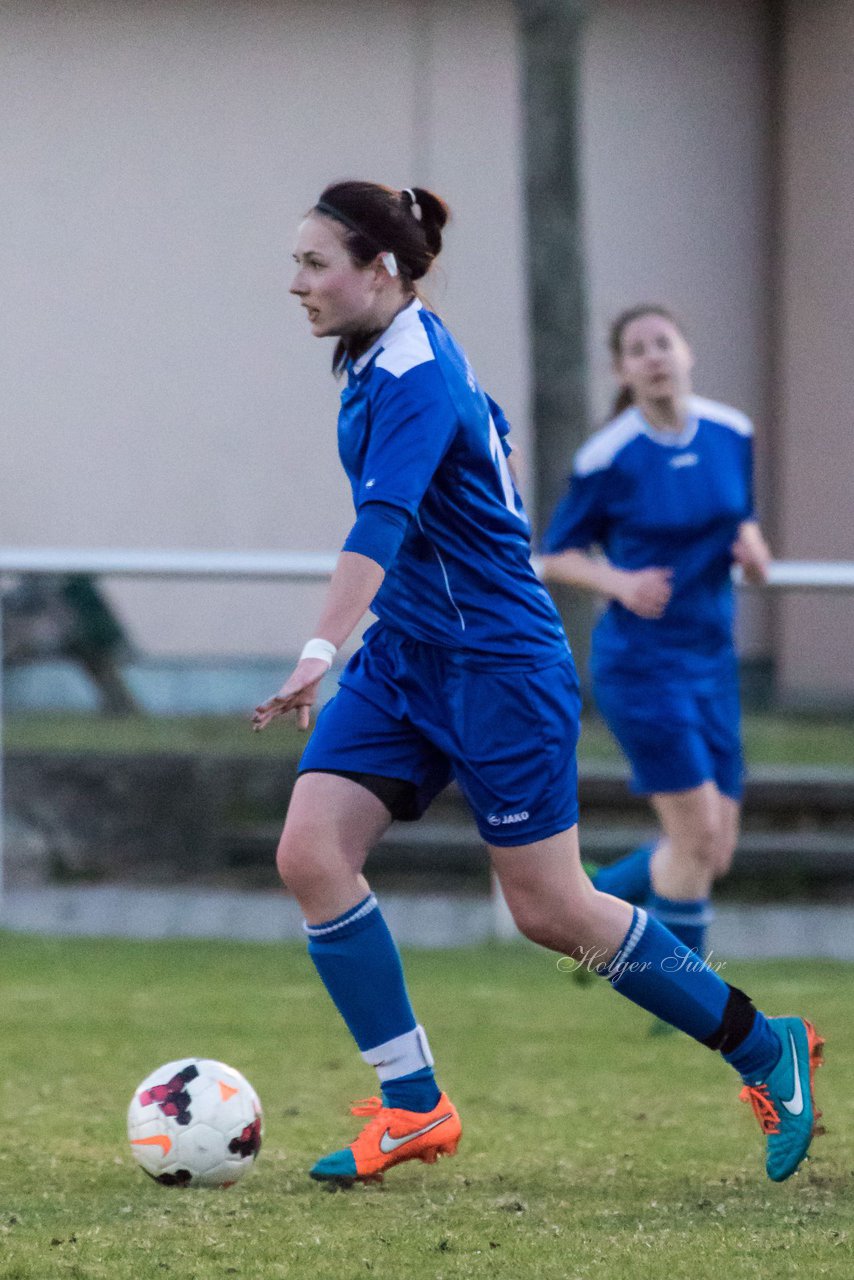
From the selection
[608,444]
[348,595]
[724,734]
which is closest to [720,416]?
[608,444]

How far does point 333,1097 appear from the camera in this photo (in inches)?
205

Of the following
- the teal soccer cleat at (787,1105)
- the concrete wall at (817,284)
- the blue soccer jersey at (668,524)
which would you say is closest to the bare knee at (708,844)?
the blue soccer jersey at (668,524)

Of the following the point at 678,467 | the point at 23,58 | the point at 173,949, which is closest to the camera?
the point at 678,467

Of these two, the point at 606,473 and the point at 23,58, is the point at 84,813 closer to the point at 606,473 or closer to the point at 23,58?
the point at 606,473

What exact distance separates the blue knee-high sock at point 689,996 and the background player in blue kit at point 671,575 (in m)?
2.07

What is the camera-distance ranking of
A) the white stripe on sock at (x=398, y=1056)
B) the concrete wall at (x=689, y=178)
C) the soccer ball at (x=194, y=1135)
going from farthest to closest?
the concrete wall at (x=689, y=178), the white stripe on sock at (x=398, y=1056), the soccer ball at (x=194, y=1135)

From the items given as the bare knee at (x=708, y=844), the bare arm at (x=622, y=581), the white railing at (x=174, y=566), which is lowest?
the bare knee at (x=708, y=844)

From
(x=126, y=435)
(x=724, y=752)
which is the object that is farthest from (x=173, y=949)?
(x=126, y=435)

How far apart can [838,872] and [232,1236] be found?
16.1ft

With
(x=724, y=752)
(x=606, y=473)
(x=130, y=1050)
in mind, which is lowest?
(x=130, y=1050)

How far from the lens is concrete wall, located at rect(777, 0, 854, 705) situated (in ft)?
44.1

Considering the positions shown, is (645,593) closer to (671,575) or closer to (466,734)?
(671,575)

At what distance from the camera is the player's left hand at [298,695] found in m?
3.50

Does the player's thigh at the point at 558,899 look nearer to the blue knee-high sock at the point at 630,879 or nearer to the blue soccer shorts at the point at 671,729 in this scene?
the blue soccer shorts at the point at 671,729
